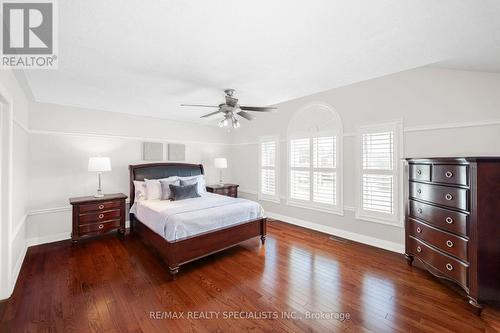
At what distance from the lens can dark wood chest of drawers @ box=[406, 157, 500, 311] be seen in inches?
80.9

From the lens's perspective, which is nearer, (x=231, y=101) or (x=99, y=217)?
(x=231, y=101)

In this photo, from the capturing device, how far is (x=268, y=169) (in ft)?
17.9

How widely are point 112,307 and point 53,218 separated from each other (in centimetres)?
284

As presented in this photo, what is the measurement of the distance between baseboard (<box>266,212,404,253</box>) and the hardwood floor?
0.16m

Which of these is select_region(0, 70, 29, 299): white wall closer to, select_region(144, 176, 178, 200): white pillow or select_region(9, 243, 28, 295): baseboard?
select_region(9, 243, 28, 295): baseboard

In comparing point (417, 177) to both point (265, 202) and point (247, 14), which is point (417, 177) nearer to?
point (247, 14)

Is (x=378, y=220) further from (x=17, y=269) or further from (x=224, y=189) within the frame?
(x=17, y=269)

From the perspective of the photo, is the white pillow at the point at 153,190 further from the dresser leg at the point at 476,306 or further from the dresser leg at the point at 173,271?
the dresser leg at the point at 476,306

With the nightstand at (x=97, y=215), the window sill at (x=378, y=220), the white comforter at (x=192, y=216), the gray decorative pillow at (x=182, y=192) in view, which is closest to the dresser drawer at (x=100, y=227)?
the nightstand at (x=97, y=215)

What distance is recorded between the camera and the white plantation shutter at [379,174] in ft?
11.2

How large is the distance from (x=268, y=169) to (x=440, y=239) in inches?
141

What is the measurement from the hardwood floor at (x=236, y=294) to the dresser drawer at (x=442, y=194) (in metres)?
1.01

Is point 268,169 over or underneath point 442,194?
over

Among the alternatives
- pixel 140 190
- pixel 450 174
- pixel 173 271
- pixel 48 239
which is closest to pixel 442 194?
pixel 450 174
